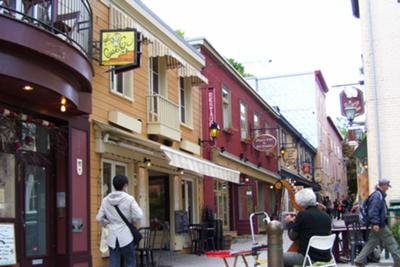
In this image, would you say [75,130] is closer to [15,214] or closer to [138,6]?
[15,214]

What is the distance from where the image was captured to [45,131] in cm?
1028

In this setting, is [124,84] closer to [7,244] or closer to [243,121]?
[7,244]

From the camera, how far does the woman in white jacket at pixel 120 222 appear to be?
7316 millimetres

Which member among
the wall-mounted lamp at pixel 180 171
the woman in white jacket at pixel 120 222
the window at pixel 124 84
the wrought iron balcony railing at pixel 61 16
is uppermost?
the wrought iron balcony railing at pixel 61 16

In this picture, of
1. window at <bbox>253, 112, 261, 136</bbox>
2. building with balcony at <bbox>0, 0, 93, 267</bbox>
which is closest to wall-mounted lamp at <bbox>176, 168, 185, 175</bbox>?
building with balcony at <bbox>0, 0, 93, 267</bbox>

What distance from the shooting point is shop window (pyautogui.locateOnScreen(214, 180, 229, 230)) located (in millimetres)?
19703

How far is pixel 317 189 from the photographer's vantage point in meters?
40.5

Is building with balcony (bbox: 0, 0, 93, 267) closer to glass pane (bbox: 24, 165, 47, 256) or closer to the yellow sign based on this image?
glass pane (bbox: 24, 165, 47, 256)

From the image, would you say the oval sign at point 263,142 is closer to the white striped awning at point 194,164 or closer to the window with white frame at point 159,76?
the white striped awning at point 194,164

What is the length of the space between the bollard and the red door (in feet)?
50.2

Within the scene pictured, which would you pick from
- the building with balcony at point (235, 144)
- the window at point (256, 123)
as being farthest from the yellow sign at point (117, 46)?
the window at point (256, 123)

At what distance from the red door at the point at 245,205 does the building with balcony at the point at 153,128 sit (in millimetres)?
5076

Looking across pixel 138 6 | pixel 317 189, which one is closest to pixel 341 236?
pixel 138 6

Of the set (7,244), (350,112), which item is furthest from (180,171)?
(7,244)
